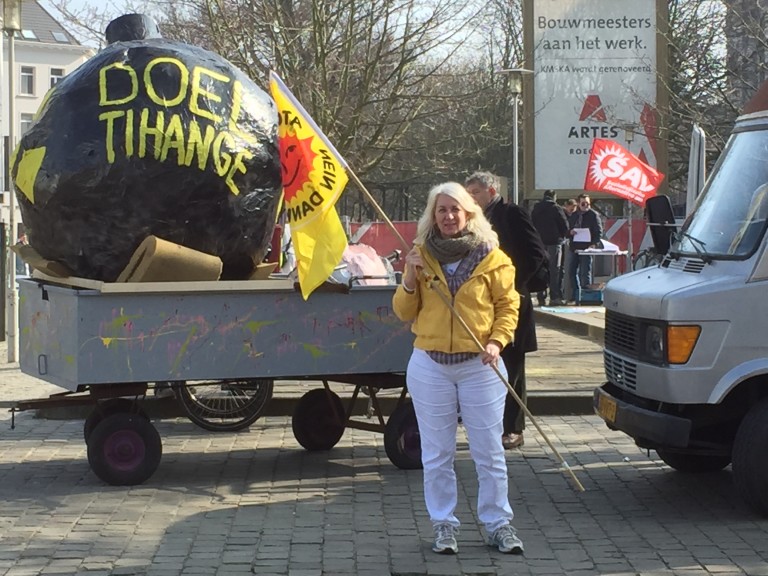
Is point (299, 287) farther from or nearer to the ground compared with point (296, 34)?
nearer to the ground

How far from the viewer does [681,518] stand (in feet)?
23.6

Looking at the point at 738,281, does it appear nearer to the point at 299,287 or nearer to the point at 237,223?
the point at 299,287

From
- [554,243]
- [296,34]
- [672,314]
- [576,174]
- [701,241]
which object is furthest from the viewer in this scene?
[576,174]

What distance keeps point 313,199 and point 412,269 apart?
1456 mm

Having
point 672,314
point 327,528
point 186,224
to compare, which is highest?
point 186,224

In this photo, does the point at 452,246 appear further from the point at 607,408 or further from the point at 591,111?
the point at 591,111

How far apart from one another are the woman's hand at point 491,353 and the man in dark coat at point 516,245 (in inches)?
101

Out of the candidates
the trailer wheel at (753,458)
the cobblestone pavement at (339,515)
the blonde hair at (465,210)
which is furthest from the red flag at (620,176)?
the blonde hair at (465,210)

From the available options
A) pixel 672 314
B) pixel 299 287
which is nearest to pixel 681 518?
pixel 672 314

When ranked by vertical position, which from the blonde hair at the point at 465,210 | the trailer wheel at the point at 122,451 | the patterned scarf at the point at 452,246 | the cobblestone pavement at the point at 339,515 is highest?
the blonde hair at the point at 465,210

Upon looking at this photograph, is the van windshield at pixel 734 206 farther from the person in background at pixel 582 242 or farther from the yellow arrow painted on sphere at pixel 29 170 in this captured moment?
the person in background at pixel 582 242

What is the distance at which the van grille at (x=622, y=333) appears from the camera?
7402 mm

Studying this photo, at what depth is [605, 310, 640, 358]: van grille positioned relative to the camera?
7.40 metres

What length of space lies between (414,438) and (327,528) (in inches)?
62.3
